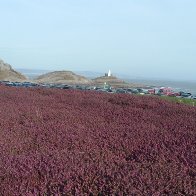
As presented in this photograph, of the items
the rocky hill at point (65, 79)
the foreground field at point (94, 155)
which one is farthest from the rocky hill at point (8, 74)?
the foreground field at point (94, 155)

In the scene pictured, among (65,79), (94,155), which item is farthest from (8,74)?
(94,155)

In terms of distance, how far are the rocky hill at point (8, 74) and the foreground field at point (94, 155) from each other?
51947 millimetres

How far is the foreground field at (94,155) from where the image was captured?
3.14 m

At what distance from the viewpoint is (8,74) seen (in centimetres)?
6144

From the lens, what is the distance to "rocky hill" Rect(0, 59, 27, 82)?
58.4 m

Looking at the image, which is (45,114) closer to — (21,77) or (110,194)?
(110,194)

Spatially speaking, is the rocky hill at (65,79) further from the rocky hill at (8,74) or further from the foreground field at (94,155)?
the foreground field at (94,155)

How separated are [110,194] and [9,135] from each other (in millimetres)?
2626

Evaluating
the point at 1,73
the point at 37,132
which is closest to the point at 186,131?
the point at 37,132

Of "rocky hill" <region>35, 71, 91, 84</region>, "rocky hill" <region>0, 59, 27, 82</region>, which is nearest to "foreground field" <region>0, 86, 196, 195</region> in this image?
"rocky hill" <region>0, 59, 27, 82</region>

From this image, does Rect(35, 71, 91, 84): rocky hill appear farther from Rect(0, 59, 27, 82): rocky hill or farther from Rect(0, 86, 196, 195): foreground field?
Rect(0, 86, 196, 195): foreground field

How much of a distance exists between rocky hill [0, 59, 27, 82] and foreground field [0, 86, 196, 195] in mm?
51947

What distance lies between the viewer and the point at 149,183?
121 inches

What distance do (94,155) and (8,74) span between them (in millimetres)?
58548
